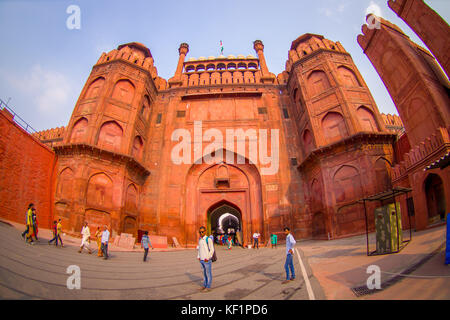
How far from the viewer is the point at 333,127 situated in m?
16.4

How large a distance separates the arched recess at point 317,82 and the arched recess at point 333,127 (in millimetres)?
2348

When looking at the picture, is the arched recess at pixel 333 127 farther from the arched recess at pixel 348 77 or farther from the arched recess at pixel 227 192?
the arched recess at pixel 227 192

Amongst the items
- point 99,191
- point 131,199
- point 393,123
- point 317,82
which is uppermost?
point 317,82

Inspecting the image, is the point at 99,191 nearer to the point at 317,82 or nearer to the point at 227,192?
the point at 227,192

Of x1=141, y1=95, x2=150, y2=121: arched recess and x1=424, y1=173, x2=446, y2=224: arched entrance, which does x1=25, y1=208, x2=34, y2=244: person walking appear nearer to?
x1=141, y1=95, x2=150, y2=121: arched recess

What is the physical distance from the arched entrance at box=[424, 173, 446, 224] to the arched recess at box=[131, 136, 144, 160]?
712 inches

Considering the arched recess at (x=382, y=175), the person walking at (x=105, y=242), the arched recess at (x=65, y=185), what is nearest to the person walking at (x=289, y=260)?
the person walking at (x=105, y=242)

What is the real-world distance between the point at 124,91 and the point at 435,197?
20.6 metres

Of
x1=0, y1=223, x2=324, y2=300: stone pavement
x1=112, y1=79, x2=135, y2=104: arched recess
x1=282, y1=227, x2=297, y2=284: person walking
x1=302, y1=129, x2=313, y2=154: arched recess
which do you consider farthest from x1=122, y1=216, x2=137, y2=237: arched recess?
x1=302, y1=129, x2=313, y2=154: arched recess

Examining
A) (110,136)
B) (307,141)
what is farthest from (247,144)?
(110,136)

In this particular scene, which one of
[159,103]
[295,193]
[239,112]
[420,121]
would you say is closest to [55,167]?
[159,103]

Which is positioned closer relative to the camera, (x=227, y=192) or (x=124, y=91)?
(x=124, y=91)
